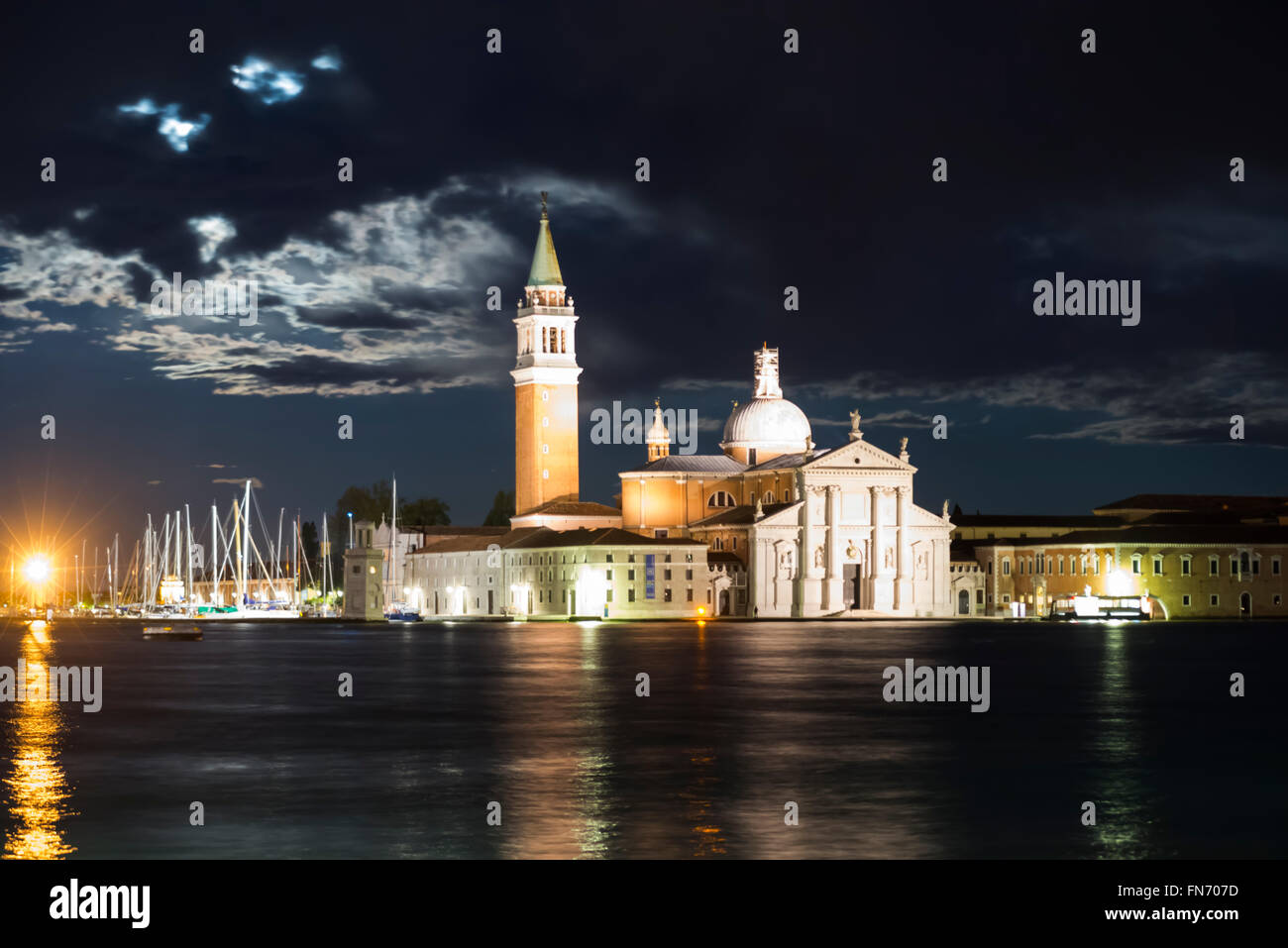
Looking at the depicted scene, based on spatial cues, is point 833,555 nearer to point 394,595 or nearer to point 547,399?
point 547,399

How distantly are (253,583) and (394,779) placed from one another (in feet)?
572

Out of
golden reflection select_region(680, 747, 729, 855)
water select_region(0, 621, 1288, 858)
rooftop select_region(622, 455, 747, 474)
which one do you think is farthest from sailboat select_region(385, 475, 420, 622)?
golden reflection select_region(680, 747, 729, 855)

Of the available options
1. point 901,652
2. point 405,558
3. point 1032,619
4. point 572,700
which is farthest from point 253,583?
point 572,700

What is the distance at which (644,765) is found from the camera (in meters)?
23.4

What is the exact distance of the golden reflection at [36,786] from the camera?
16.5 metres

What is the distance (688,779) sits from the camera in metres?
21.7

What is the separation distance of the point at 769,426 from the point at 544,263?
1893 centimetres

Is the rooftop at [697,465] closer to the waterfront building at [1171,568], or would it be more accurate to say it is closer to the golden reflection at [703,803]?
the waterfront building at [1171,568]

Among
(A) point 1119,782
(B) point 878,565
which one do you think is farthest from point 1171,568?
(A) point 1119,782

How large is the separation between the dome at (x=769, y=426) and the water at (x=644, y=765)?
241 feet
